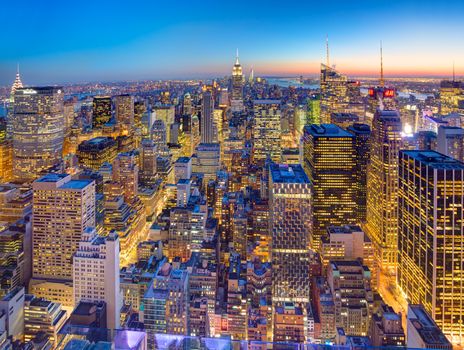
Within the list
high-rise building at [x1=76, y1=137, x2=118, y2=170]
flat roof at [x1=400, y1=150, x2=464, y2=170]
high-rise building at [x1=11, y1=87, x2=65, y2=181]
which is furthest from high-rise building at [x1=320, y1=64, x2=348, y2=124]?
high-rise building at [x1=11, y1=87, x2=65, y2=181]

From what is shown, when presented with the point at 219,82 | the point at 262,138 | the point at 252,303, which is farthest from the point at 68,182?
the point at 219,82

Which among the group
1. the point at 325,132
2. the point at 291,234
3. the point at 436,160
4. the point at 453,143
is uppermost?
the point at 325,132

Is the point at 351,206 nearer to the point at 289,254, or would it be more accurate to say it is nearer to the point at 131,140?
the point at 289,254

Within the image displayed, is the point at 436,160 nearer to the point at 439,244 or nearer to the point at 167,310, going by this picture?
the point at 439,244

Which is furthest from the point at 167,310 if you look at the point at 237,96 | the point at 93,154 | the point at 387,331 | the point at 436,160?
the point at 237,96

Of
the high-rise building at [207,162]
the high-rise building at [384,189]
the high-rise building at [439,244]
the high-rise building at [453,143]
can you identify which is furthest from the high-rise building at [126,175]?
the high-rise building at [453,143]

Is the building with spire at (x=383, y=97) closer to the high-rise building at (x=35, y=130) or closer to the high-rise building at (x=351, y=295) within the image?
the high-rise building at (x=351, y=295)
